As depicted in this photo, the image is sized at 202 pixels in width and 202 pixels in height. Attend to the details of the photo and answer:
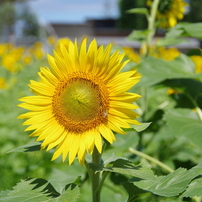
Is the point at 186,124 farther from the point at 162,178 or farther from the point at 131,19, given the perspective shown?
the point at 131,19

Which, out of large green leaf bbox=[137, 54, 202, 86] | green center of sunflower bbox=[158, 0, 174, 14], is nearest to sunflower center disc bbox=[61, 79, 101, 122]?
large green leaf bbox=[137, 54, 202, 86]

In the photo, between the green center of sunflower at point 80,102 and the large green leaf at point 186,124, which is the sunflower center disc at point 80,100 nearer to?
the green center of sunflower at point 80,102

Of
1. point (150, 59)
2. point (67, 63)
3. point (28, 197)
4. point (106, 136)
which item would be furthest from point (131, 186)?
point (150, 59)

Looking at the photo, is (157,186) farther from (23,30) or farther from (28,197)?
(23,30)

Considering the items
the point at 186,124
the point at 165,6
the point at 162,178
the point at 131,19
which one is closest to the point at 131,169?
the point at 162,178

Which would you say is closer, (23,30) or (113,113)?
(113,113)

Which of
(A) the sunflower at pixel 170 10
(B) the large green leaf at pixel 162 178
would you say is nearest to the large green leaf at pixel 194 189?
(B) the large green leaf at pixel 162 178
